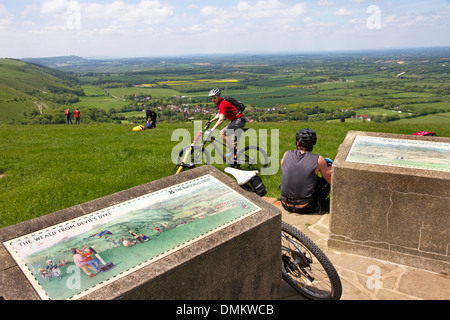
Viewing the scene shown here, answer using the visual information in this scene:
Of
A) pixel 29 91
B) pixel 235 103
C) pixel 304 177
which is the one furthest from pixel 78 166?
pixel 29 91

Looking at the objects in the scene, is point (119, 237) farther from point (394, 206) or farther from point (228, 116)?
point (228, 116)

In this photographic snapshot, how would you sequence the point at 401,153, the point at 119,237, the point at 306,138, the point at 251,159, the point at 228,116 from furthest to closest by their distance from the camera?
the point at 251,159 < the point at 228,116 < the point at 306,138 < the point at 401,153 < the point at 119,237

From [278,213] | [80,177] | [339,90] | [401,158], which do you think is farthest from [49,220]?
[339,90]

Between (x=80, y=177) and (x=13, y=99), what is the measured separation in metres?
96.5

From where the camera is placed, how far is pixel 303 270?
399 cm

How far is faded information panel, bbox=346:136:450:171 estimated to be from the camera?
471cm

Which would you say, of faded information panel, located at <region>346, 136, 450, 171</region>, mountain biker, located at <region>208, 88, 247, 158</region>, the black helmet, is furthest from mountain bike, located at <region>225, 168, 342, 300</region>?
mountain biker, located at <region>208, 88, 247, 158</region>

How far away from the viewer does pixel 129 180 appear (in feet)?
27.9

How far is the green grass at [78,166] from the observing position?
746 centimetres

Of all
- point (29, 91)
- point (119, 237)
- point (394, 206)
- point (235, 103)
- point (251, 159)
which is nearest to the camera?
point (119, 237)

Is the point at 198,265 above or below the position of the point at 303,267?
above

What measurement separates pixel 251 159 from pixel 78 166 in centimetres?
504

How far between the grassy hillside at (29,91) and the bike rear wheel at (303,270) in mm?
67233

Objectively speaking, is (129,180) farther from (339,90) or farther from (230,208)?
(339,90)
